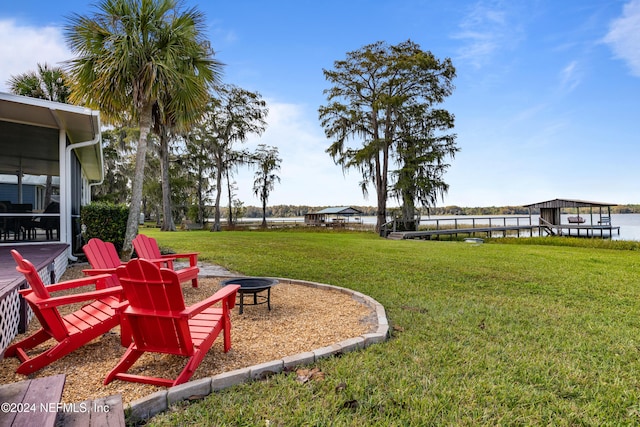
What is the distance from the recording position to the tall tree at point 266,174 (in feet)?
99.0

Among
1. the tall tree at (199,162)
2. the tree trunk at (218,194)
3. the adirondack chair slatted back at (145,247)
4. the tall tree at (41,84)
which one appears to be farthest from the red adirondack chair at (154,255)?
the tall tree at (199,162)

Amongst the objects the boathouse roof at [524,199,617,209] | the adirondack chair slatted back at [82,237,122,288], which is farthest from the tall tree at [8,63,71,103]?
the boathouse roof at [524,199,617,209]

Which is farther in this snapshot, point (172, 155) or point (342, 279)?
point (172, 155)

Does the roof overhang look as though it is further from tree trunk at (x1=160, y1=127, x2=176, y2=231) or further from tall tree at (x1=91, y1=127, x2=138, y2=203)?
tall tree at (x1=91, y1=127, x2=138, y2=203)

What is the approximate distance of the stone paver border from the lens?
195 cm

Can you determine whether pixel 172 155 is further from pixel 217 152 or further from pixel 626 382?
pixel 626 382

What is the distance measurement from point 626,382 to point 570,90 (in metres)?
14.7

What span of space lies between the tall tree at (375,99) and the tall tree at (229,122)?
798 cm

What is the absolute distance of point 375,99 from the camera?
20109 mm

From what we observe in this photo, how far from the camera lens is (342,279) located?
5.98 metres

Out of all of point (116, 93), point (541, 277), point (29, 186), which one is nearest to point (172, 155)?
point (29, 186)

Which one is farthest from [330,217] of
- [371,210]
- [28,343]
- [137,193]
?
[28,343]

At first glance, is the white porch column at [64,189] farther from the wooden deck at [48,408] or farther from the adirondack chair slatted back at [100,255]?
the wooden deck at [48,408]

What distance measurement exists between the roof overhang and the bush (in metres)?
1.50
